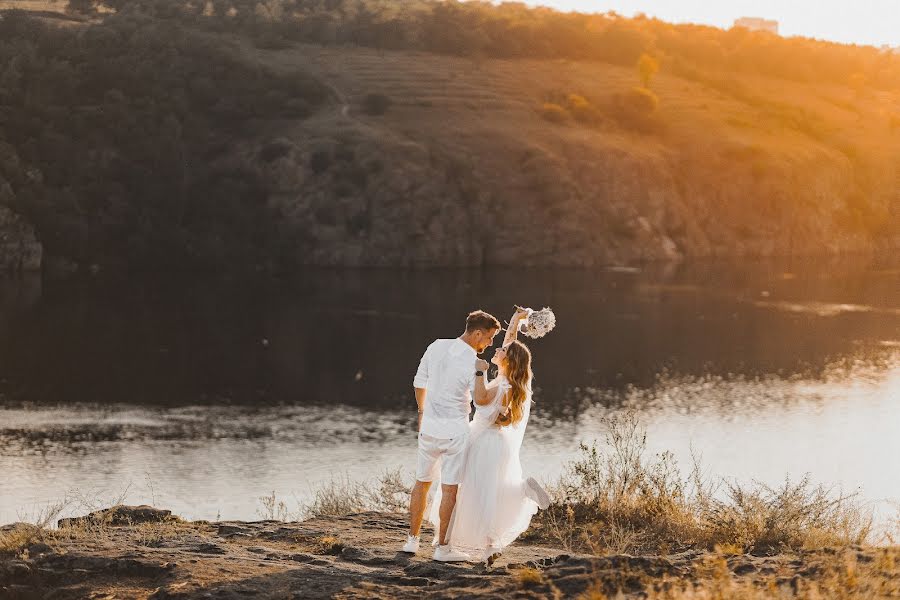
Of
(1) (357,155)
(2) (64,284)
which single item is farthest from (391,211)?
(2) (64,284)

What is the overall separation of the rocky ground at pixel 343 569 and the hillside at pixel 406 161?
7871cm

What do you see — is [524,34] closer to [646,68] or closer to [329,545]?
[646,68]

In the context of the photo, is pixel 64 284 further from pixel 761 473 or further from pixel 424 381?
pixel 424 381

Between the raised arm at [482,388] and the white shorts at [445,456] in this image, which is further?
the white shorts at [445,456]

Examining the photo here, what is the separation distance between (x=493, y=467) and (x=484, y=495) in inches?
11.3

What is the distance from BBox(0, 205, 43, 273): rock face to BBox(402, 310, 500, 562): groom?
79.9 metres

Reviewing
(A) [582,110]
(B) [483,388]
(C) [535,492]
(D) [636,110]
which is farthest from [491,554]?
(D) [636,110]

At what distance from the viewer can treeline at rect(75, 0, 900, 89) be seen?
125438 millimetres

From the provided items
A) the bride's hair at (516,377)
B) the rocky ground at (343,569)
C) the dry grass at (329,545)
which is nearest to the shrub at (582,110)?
the rocky ground at (343,569)

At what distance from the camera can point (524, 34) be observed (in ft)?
454

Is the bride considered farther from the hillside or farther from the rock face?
the hillside

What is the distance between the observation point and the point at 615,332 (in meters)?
69.0

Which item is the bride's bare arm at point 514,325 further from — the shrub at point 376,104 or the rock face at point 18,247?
the shrub at point 376,104

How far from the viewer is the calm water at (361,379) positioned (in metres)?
38.2
